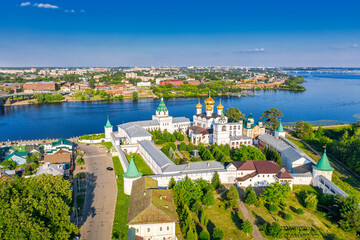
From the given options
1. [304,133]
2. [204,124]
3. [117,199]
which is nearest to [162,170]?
[117,199]

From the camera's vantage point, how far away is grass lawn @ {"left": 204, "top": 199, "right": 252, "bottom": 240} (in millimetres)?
13824

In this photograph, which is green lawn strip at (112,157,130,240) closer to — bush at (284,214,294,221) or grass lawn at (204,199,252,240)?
grass lawn at (204,199,252,240)

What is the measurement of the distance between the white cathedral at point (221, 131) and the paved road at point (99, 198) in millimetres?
9690

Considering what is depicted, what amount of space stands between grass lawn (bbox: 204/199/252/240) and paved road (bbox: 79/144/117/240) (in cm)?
544

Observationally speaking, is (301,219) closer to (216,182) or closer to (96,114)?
(216,182)

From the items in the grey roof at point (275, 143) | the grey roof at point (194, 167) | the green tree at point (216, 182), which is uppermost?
the grey roof at point (275, 143)

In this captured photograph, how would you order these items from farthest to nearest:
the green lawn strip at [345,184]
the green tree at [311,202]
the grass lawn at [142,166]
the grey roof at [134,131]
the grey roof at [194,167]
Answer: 1. the grey roof at [134,131]
2. the grass lawn at [142,166]
3. the grey roof at [194,167]
4. the green lawn strip at [345,184]
5. the green tree at [311,202]

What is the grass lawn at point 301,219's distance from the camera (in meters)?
14.3

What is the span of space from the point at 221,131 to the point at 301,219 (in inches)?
495

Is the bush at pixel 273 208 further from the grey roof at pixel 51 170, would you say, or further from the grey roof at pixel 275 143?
the grey roof at pixel 51 170

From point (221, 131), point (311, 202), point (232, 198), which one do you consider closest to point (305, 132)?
point (221, 131)

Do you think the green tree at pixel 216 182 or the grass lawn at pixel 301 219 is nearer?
the grass lawn at pixel 301 219

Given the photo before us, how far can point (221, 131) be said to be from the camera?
26828 mm

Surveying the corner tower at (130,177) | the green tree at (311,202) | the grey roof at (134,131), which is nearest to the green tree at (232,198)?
the green tree at (311,202)
